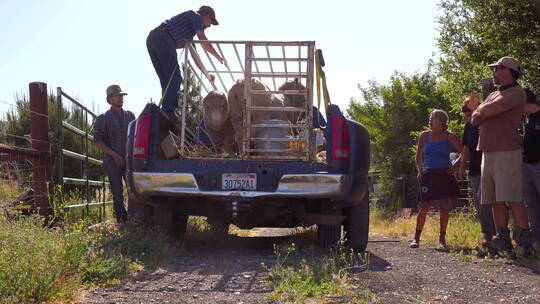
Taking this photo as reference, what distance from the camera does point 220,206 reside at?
7.10m

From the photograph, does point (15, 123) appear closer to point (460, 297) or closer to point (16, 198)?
point (16, 198)

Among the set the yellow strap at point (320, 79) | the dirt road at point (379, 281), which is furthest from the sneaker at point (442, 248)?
the yellow strap at point (320, 79)

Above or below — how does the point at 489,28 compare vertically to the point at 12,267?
above

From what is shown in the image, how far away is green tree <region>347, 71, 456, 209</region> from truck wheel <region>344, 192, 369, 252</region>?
56.5 ft

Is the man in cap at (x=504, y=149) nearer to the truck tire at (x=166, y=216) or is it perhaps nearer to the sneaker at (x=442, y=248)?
the sneaker at (x=442, y=248)

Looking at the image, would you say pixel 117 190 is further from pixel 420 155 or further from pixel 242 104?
pixel 420 155

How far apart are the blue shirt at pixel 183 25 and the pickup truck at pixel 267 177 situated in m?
1.05

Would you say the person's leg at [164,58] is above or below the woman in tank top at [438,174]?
above

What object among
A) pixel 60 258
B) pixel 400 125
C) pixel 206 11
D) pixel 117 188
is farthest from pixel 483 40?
pixel 400 125

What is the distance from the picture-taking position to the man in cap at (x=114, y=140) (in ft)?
27.2

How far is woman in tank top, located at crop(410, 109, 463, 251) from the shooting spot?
785 cm

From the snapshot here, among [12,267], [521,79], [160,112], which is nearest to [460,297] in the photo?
[12,267]

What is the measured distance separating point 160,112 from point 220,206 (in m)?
1.11

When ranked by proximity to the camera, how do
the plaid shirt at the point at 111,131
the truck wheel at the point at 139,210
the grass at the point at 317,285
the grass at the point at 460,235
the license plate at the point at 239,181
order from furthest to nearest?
the plaid shirt at the point at 111,131
the truck wheel at the point at 139,210
the grass at the point at 460,235
the license plate at the point at 239,181
the grass at the point at 317,285
